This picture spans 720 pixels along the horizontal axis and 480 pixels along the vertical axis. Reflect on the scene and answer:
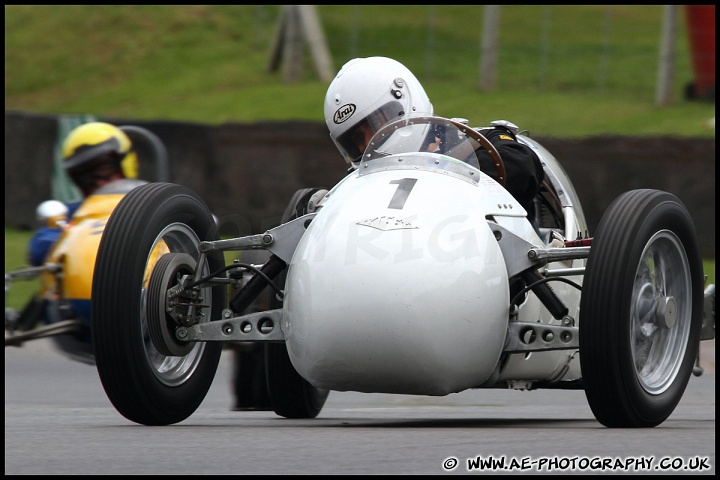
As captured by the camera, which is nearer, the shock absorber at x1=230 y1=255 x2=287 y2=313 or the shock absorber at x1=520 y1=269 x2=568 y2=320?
the shock absorber at x1=520 y1=269 x2=568 y2=320

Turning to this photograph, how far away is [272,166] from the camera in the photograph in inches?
696

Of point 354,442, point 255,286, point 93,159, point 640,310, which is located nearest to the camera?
point 354,442

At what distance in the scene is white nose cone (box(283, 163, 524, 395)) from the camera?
5.52 metres

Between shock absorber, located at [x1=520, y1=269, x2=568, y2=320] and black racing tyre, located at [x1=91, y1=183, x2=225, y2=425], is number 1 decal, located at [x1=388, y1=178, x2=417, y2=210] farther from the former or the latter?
black racing tyre, located at [x1=91, y1=183, x2=225, y2=425]

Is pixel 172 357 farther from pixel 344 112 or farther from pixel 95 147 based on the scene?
pixel 95 147

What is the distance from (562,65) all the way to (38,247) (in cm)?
2190

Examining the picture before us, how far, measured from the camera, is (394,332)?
552cm

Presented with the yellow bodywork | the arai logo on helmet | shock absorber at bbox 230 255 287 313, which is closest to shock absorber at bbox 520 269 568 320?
shock absorber at bbox 230 255 287 313

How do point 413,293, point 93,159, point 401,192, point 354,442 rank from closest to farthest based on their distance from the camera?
point 354,442, point 413,293, point 401,192, point 93,159

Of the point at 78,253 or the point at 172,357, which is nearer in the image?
the point at 172,357

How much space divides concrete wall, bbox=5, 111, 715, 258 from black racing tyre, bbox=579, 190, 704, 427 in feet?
29.8

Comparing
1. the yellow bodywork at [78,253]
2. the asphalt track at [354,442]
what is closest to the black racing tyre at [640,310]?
the asphalt track at [354,442]

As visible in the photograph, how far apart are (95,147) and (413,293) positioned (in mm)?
4840

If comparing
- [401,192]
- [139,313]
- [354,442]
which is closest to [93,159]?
[139,313]
